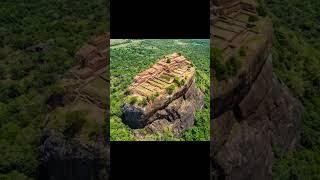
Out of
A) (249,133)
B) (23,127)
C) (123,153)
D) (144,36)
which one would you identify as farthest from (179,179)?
(23,127)

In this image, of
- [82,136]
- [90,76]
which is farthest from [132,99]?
[90,76]

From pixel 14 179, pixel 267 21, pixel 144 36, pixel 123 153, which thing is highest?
pixel 267 21

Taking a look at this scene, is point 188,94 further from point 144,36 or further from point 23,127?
point 23,127

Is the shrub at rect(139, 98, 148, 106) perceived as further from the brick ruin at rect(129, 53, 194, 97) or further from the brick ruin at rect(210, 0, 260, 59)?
the brick ruin at rect(210, 0, 260, 59)

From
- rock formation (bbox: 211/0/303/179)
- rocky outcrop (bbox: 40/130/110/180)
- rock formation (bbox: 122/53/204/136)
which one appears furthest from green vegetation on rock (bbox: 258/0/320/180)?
rock formation (bbox: 122/53/204/136)

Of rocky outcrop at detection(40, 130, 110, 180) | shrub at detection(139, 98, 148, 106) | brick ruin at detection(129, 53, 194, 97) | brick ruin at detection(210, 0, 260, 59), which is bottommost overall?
rocky outcrop at detection(40, 130, 110, 180)
